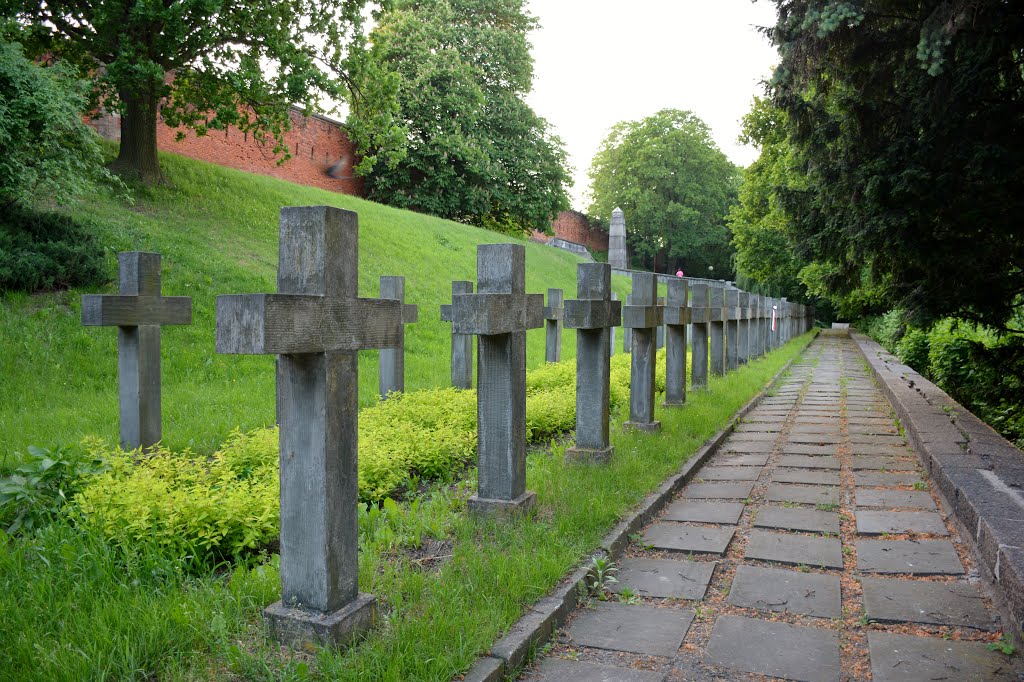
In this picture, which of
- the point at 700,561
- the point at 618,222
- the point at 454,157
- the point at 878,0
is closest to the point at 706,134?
the point at 618,222

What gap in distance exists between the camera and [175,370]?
30.7ft

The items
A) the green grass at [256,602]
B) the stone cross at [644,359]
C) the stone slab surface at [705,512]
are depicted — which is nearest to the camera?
the green grass at [256,602]

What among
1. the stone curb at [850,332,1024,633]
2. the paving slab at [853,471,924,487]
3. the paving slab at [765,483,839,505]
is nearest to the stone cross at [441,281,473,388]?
the paving slab at [765,483,839,505]

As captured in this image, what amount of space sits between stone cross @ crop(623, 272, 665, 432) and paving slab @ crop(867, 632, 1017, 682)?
152 inches

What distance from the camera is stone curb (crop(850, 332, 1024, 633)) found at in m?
3.22

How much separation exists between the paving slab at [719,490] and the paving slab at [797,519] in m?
0.33

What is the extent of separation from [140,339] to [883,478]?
18.9ft

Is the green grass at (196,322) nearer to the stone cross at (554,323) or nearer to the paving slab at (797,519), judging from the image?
the stone cross at (554,323)

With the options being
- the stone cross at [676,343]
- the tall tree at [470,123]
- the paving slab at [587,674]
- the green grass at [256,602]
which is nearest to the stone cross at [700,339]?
the stone cross at [676,343]

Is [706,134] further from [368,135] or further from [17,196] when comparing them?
[17,196]

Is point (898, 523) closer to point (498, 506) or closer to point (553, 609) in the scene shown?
point (498, 506)

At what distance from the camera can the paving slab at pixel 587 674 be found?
2.76 m

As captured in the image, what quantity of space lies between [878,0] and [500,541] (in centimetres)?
563

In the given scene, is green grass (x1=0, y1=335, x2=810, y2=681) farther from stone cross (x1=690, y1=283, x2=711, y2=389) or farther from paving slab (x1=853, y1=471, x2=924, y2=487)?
stone cross (x1=690, y1=283, x2=711, y2=389)
